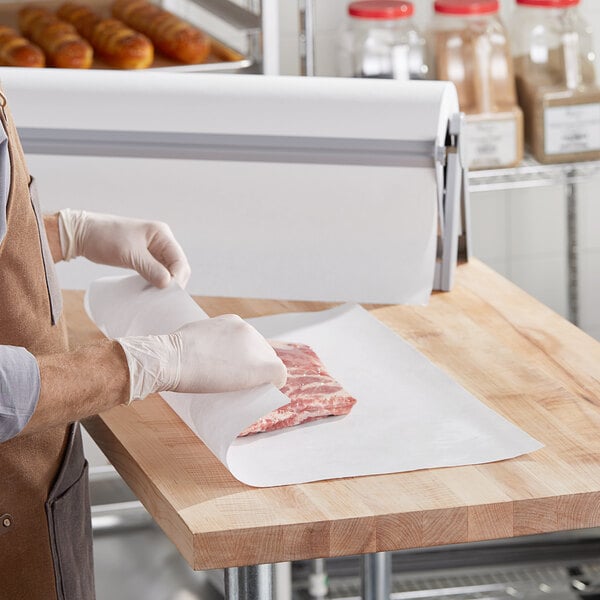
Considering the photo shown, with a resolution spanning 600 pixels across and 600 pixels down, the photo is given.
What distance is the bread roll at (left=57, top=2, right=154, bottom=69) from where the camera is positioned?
2.22 meters

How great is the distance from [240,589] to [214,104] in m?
0.71

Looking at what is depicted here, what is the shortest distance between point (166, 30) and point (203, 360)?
1.27 meters

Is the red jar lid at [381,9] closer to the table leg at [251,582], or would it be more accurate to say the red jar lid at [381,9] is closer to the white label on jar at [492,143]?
the white label on jar at [492,143]

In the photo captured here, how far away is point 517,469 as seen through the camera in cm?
115

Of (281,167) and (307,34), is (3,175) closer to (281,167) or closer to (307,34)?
(281,167)

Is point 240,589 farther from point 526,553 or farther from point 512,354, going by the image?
point 526,553

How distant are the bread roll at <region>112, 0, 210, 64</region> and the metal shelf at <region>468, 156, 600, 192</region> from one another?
573 mm

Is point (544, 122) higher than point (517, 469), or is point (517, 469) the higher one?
point (544, 122)

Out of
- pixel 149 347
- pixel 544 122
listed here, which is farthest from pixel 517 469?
pixel 544 122

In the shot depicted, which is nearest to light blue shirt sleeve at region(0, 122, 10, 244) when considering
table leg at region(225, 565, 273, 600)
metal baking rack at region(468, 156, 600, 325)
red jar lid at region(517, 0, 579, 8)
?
table leg at region(225, 565, 273, 600)

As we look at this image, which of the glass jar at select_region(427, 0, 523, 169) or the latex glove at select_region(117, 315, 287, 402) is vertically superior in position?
the glass jar at select_region(427, 0, 523, 169)

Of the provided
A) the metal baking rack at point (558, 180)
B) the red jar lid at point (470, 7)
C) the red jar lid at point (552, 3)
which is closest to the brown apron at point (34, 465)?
the metal baking rack at point (558, 180)

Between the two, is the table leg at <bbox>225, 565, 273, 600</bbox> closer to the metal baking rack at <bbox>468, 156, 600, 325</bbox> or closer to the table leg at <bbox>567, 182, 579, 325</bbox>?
the metal baking rack at <bbox>468, 156, 600, 325</bbox>

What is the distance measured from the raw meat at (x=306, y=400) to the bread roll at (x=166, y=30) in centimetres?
107
